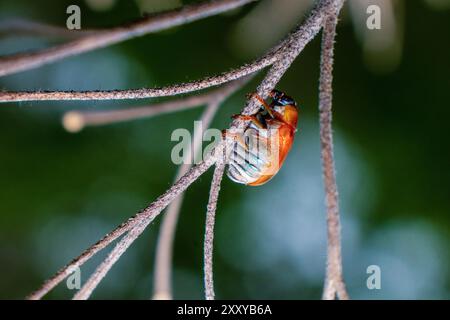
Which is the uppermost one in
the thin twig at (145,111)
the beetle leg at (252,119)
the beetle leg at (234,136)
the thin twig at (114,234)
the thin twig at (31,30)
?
the thin twig at (145,111)

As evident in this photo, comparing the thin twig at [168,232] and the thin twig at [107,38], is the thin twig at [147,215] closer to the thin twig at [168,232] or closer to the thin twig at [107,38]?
the thin twig at [107,38]

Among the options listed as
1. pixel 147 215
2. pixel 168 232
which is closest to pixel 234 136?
pixel 147 215

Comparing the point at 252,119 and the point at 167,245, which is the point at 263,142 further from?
the point at 167,245

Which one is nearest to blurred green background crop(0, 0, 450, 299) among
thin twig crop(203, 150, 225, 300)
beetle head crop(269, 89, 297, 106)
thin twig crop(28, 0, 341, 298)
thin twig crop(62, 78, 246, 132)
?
thin twig crop(62, 78, 246, 132)

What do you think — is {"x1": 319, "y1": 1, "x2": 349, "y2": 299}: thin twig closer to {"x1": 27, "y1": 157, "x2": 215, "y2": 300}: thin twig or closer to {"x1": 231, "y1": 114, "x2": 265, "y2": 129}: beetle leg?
{"x1": 231, "y1": 114, "x2": 265, "y2": 129}: beetle leg

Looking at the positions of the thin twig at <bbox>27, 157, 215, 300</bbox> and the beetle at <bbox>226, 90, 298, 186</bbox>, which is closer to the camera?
the thin twig at <bbox>27, 157, 215, 300</bbox>

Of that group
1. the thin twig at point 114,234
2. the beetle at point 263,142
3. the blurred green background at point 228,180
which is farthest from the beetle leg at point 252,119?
the blurred green background at point 228,180
